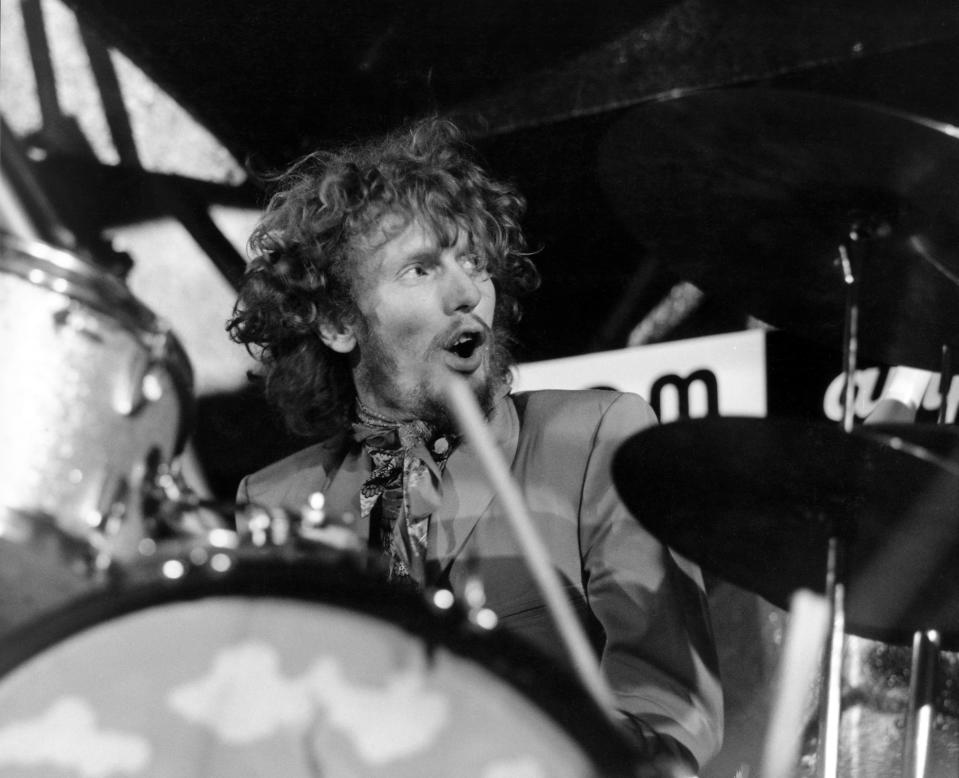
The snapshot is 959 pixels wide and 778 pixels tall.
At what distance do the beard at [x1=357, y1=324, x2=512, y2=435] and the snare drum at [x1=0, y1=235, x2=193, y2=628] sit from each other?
2.59ft

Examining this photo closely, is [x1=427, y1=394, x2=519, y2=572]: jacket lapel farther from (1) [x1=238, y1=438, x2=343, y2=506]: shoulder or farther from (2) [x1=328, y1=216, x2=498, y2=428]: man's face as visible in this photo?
(1) [x1=238, y1=438, x2=343, y2=506]: shoulder

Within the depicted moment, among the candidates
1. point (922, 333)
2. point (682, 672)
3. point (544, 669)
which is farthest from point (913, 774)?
point (544, 669)

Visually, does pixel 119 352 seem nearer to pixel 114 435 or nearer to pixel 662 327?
pixel 114 435

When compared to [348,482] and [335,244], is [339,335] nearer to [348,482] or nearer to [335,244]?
[335,244]

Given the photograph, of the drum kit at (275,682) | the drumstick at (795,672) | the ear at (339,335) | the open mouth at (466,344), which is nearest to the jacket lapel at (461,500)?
the open mouth at (466,344)

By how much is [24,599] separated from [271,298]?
1.15 metres

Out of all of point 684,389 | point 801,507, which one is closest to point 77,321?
point 801,507

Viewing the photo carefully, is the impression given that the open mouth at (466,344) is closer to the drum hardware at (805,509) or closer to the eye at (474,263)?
the eye at (474,263)

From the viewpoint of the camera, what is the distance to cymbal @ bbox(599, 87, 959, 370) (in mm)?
1305

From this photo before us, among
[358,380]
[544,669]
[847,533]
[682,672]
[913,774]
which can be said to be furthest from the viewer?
[358,380]

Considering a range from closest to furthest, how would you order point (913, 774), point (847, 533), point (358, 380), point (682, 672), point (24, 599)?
point (24, 599)
point (847, 533)
point (682, 672)
point (913, 774)
point (358, 380)

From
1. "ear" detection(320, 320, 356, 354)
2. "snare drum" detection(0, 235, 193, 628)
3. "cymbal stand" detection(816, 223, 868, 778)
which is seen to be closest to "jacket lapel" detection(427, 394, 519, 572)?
"ear" detection(320, 320, 356, 354)

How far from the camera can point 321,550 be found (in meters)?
0.82

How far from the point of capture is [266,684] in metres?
0.81
